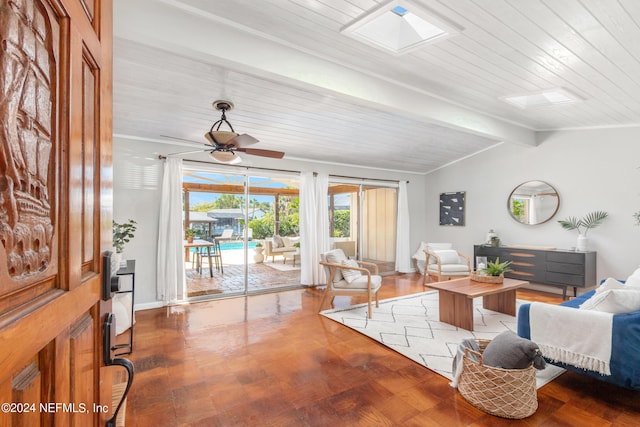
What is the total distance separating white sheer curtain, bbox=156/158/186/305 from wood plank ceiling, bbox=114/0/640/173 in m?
0.54

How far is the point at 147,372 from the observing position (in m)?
2.67

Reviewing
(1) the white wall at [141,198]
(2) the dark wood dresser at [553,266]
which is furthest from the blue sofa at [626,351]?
(1) the white wall at [141,198]

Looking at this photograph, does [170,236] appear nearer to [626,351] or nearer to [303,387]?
[303,387]

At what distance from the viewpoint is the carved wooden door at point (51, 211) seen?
1.34ft

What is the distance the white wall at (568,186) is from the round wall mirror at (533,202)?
84mm

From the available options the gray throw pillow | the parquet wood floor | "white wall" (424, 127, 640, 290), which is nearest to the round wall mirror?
"white wall" (424, 127, 640, 290)

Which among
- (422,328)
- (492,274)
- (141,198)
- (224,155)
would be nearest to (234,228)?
(141,198)

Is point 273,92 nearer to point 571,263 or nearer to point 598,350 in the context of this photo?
point 598,350

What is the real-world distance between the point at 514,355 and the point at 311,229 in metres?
4.03

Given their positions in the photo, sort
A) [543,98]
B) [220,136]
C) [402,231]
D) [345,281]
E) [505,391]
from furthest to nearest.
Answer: [402,231] → [345,281] → [543,98] → [220,136] → [505,391]

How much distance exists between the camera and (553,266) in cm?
500

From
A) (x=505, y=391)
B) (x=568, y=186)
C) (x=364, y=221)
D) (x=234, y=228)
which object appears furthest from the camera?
(x=364, y=221)

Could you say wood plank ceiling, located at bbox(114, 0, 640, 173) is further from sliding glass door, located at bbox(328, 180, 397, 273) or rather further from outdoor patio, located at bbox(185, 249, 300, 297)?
outdoor patio, located at bbox(185, 249, 300, 297)

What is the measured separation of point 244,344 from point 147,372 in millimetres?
885
